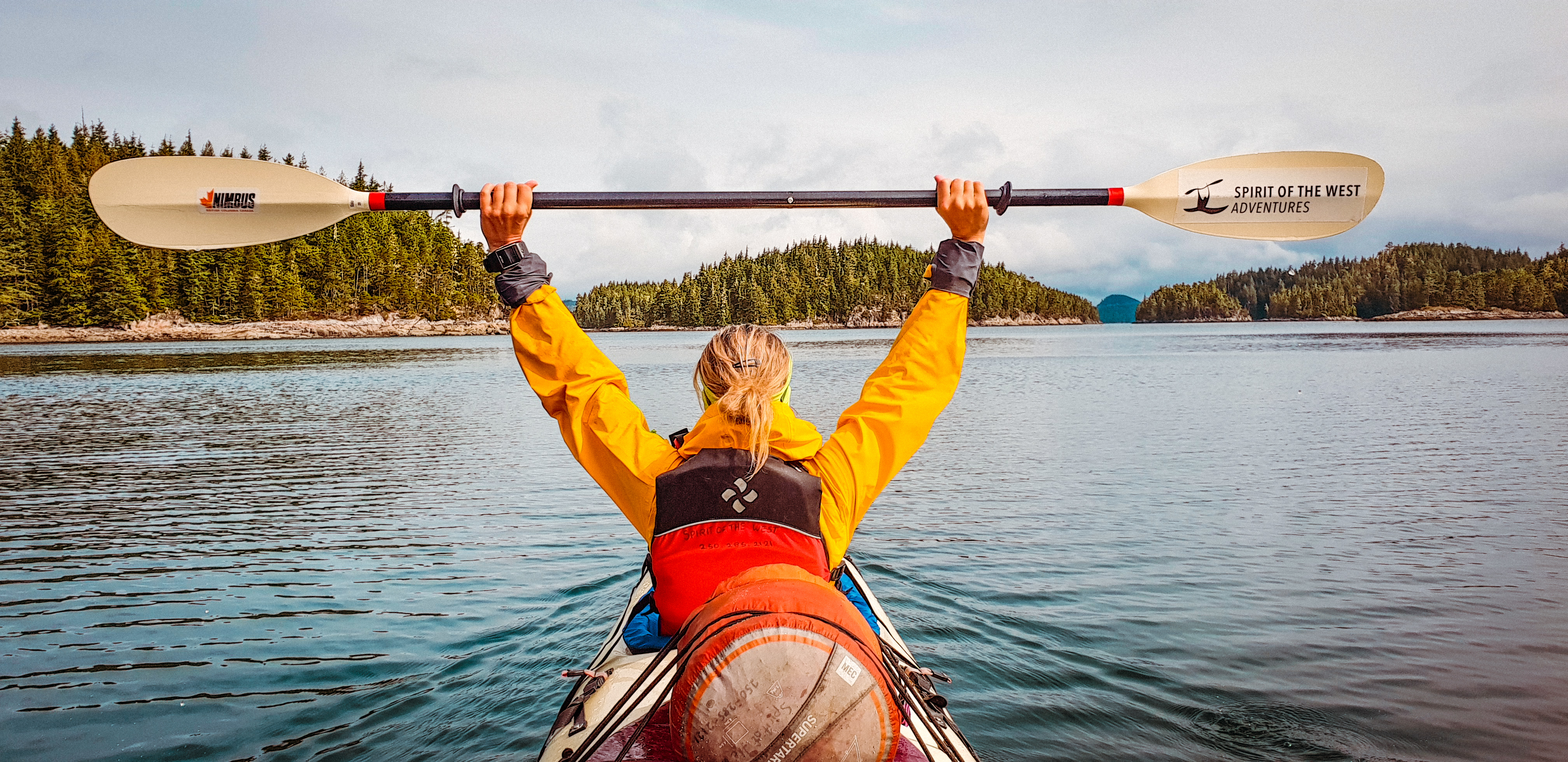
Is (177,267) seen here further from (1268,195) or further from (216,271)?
(1268,195)

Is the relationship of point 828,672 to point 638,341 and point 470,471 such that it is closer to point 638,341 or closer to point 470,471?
point 470,471

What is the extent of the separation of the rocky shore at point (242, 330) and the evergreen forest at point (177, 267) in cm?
117

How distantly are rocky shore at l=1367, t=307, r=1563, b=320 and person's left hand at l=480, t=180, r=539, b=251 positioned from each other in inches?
8066

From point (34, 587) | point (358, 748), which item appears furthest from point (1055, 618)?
point (34, 587)

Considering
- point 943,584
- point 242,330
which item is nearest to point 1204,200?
point 943,584

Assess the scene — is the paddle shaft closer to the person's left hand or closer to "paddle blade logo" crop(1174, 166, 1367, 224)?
the person's left hand

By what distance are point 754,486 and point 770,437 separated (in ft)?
0.60

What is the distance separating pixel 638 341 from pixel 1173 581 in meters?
109

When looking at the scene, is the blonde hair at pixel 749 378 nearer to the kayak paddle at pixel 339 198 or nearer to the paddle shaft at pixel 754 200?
the paddle shaft at pixel 754 200

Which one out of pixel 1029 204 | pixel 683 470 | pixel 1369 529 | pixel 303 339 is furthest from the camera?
pixel 303 339

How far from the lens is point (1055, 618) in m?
7.88

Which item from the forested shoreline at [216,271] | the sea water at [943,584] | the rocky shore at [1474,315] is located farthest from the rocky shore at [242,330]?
the rocky shore at [1474,315]

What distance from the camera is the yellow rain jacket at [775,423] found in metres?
2.97

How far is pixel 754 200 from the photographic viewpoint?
4.14 metres
